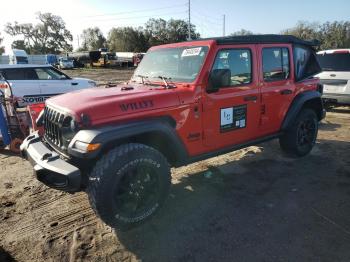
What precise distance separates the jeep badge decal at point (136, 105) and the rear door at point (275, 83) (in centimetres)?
192

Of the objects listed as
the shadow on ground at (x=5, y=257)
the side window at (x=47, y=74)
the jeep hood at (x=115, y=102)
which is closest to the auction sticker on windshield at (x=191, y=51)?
the jeep hood at (x=115, y=102)

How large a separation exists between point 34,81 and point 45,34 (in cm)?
8074

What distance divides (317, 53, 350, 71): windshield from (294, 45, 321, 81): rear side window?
331 centimetres

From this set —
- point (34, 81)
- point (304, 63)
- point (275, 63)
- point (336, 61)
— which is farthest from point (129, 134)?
point (34, 81)

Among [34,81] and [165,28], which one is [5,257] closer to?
[34,81]

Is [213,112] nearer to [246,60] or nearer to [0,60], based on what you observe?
[246,60]

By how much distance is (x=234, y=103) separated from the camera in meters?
4.27

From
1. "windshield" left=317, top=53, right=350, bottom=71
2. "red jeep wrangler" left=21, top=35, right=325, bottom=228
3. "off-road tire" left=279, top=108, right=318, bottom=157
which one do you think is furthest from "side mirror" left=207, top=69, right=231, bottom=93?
"windshield" left=317, top=53, right=350, bottom=71

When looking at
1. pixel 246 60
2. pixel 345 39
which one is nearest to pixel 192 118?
→ pixel 246 60

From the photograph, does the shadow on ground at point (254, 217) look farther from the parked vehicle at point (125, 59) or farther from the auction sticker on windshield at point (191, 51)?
the parked vehicle at point (125, 59)

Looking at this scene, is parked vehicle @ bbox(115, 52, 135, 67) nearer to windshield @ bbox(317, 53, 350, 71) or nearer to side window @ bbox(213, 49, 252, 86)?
windshield @ bbox(317, 53, 350, 71)

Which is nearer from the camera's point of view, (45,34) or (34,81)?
(34,81)

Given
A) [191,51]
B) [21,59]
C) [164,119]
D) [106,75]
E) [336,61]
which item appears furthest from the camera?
[106,75]

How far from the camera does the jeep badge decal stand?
3346 millimetres
